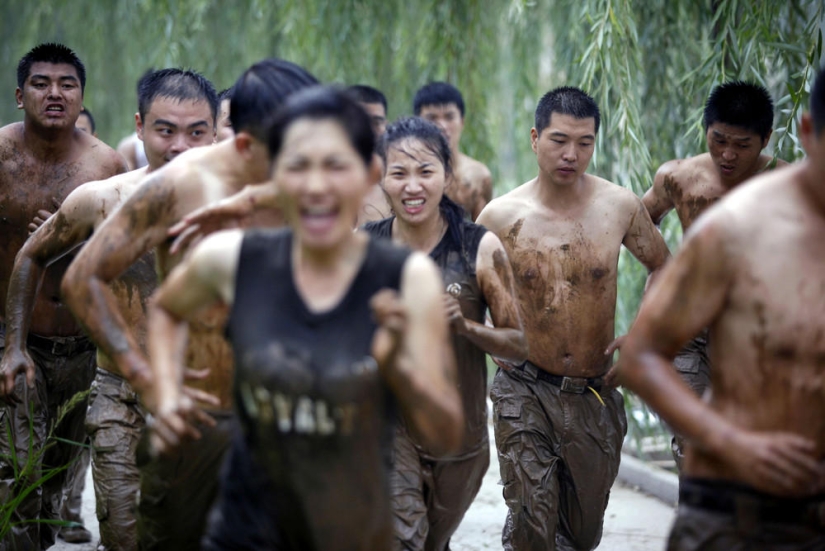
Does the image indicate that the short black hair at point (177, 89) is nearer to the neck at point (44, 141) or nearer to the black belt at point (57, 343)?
the neck at point (44, 141)

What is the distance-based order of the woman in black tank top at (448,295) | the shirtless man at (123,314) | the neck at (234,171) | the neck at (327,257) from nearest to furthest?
1. the neck at (327,257)
2. the neck at (234,171)
3. the woman in black tank top at (448,295)
4. the shirtless man at (123,314)

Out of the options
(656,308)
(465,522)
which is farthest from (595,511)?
(656,308)

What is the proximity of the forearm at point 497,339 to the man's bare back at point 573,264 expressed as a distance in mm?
840

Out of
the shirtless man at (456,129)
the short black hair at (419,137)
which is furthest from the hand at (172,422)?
the shirtless man at (456,129)

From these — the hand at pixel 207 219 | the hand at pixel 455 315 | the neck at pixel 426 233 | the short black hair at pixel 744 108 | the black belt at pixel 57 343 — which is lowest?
the black belt at pixel 57 343

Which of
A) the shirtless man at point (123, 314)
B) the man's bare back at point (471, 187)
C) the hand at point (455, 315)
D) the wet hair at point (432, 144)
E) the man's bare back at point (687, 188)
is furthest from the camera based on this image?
the man's bare back at point (471, 187)

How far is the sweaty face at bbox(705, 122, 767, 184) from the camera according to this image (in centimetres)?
584

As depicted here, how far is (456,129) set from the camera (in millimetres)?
8719

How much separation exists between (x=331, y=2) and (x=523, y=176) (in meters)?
2.36

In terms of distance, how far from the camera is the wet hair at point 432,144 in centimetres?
487

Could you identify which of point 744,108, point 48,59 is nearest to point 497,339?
point 744,108

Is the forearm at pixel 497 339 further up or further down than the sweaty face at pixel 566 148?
further down

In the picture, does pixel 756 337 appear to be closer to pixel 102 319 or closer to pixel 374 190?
pixel 102 319

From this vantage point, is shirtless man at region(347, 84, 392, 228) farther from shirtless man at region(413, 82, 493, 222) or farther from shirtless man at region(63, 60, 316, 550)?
shirtless man at region(63, 60, 316, 550)
